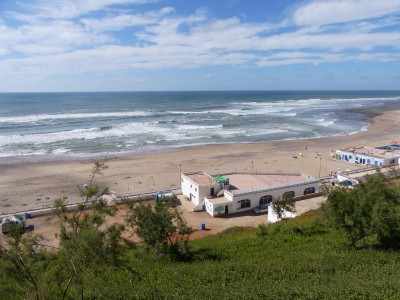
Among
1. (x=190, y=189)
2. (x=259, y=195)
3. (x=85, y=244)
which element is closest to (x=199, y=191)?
(x=190, y=189)

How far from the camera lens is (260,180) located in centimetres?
3378

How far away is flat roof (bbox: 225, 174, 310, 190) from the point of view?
3225 cm


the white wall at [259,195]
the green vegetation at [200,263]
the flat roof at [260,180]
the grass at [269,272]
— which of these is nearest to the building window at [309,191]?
the white wall at [259,195]

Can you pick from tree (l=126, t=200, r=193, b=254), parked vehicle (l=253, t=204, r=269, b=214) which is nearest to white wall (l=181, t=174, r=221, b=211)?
parked vehicle (l=253, t=204, r=269, b=214)

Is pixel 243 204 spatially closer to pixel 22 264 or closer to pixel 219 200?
pixel 219 200

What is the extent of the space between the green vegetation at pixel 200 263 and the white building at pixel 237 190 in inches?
238

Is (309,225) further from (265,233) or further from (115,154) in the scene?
(115,154)

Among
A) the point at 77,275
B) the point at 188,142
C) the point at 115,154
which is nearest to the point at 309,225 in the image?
the point at 77,275

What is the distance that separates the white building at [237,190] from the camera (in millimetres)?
30203

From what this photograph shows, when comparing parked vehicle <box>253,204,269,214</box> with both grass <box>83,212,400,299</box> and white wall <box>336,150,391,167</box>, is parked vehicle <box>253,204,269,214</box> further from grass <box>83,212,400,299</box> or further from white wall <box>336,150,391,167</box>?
white wall <box>336,150,391,167</box>

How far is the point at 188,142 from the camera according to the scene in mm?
62312

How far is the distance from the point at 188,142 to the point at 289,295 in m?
50.3

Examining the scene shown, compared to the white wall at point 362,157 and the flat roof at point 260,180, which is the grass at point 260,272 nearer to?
the flat roof at point 260,180

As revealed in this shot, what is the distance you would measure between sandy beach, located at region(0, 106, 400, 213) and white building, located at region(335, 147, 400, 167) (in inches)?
55.8
